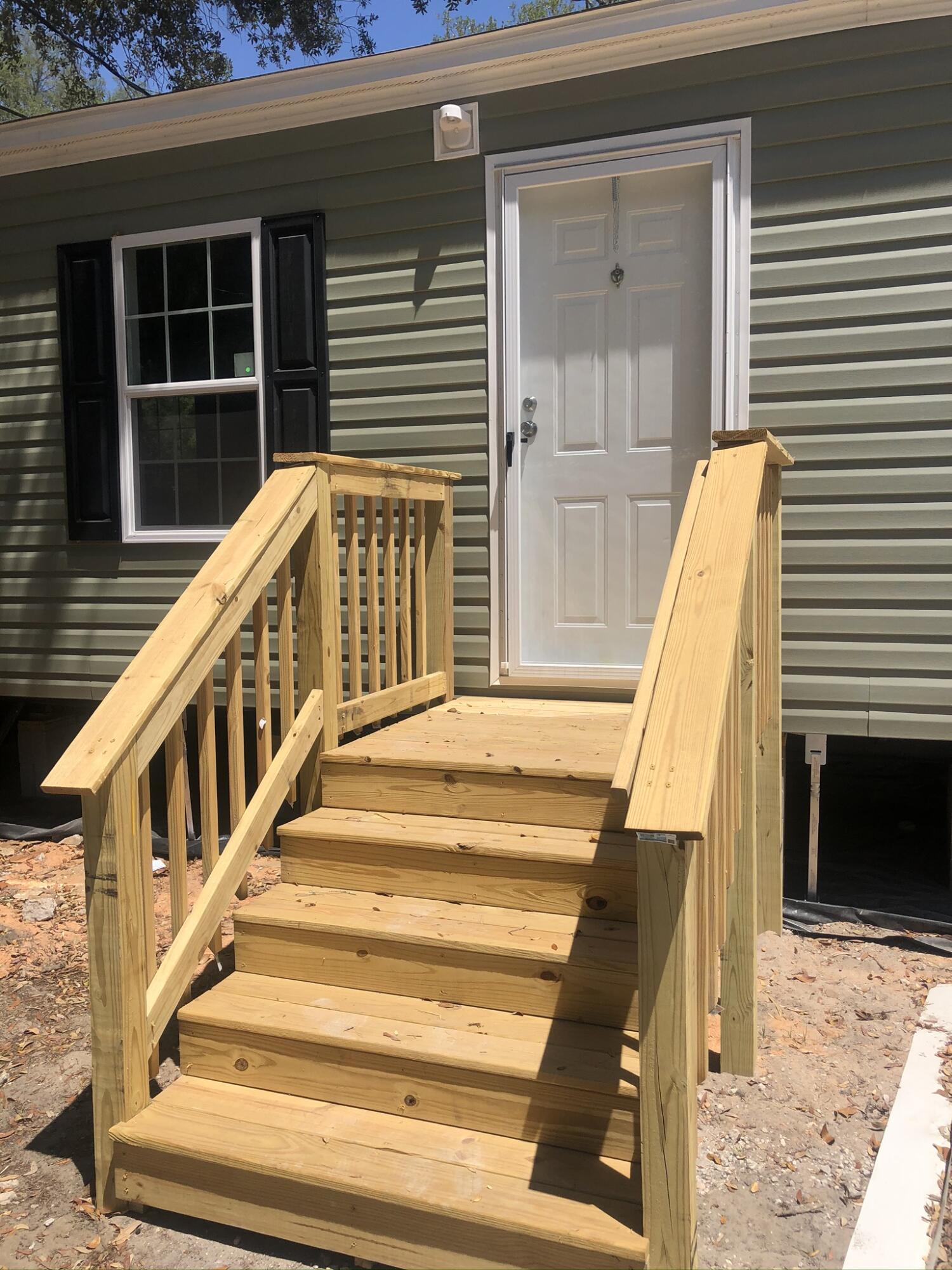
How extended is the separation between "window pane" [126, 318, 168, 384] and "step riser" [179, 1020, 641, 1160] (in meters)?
3.61

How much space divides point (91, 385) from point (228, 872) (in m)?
3.29

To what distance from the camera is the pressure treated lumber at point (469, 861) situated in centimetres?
274

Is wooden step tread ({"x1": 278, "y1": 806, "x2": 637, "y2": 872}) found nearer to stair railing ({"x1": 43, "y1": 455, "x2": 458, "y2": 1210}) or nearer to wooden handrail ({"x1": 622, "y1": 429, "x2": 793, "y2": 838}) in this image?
stair railing ({"x1": 43, "y1": 455, "x2": 458, "y2": 1210})

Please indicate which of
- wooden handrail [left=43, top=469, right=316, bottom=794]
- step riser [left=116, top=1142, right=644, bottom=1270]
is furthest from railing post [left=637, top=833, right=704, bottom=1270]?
wooden handrail [left=43, top=469, right=316, bottom=794]

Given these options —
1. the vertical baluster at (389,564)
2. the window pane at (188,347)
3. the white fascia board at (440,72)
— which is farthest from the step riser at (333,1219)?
the white fascia board at (440,72)

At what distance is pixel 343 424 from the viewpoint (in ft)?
15.7

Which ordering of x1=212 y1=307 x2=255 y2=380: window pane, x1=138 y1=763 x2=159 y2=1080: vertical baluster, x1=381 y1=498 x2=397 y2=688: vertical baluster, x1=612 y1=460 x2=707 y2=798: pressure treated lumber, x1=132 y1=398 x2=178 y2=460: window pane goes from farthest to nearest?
x1=132 y1=398 x2=178 y2=460: window pane, x1=212 y1=307 x2=255 y2=380: window pane, x1=381 y1=498 x2=397 y2=688: vertical baluster, x1=138 y1=763 x2=159 y2=1080: vertical baluster, x1=612 y1=460 x2=707 y2=798: pressure treated lumber

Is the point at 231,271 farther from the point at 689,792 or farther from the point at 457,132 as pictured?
the point at 689,792

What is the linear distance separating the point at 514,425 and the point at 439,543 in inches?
25.4

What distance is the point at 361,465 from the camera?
348 cm

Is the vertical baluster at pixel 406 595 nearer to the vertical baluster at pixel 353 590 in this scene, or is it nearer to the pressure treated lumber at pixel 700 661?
the vertical baluster at pixel 353 590

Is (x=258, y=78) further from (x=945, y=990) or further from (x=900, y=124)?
(x=945, y=990)

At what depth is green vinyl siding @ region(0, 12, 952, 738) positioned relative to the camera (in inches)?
151

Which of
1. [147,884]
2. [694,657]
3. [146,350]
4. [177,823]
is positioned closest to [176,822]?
[177,823]
